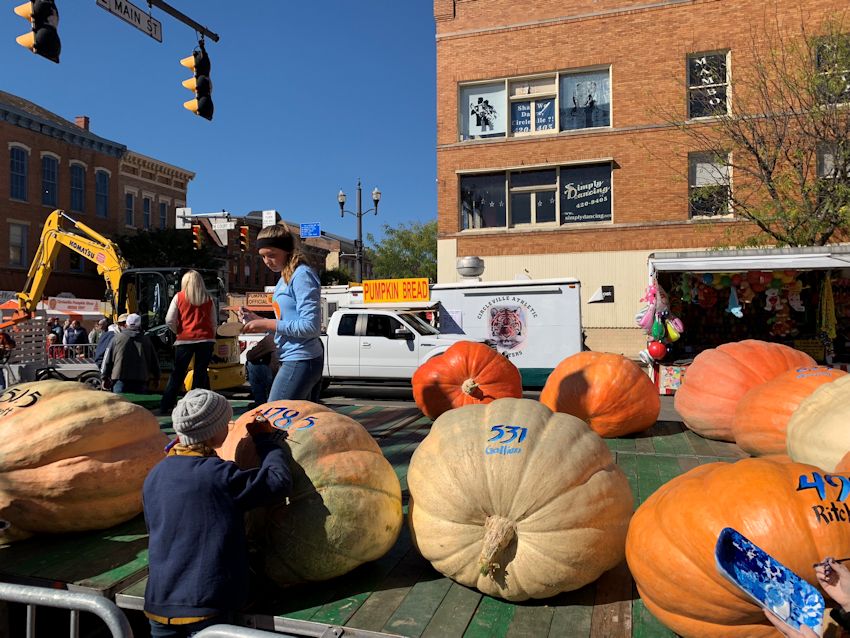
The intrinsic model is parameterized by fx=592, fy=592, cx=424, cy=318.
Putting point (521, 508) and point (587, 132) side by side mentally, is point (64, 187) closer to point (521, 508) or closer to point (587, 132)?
point (587, 132)

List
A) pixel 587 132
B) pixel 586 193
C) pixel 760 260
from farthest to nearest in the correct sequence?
pixel 586 193 → pixel 587 132 → pixel 760 260

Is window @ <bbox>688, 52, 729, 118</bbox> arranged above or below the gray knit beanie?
above

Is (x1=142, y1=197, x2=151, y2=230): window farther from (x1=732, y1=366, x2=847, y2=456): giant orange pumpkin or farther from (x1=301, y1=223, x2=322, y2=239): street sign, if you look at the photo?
(x1=732, y1=366, x2=847, y2=456): giant orange pumpkin

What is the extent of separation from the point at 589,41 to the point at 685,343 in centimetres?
1137

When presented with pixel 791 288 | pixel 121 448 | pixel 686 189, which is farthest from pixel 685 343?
pixel 121 448

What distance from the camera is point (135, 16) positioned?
10.1 metres

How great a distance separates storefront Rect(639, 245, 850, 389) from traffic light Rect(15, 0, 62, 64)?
34.7ft

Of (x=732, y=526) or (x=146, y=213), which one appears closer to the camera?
(x=732, y=526)

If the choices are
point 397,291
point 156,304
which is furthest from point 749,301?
point 156,304

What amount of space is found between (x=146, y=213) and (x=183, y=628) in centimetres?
4207

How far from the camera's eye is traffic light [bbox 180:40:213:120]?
1186 cm

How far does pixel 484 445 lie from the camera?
8.61 ft

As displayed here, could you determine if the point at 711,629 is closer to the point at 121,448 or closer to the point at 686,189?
the point at 121,448

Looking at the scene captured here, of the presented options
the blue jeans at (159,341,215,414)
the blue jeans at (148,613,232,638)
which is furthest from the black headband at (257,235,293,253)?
the blue jeans at (159,341,215,414)
